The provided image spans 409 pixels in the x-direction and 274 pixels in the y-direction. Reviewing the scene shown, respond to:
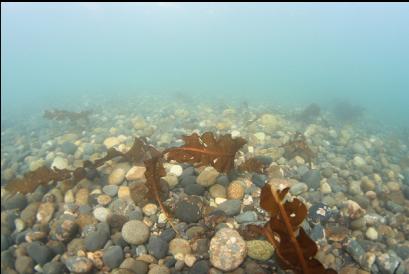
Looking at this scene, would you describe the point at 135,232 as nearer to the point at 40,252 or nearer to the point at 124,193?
the point at 124,193

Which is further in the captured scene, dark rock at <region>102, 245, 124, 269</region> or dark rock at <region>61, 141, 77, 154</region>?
dark rock at <region>61, 141, 77, 154</region>

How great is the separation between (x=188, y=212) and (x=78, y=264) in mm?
1275

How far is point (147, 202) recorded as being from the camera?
370 cm

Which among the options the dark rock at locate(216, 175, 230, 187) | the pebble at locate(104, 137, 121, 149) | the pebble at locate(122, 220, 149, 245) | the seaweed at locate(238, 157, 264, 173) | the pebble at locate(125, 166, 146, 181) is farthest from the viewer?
the pebble at locate(104, 137, 121, 149)

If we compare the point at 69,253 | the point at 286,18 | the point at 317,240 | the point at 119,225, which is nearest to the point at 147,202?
the point at 119,225

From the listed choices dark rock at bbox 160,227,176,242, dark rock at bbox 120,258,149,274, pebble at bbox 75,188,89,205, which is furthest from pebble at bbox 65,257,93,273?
pebble at bbox 75,188,89,205

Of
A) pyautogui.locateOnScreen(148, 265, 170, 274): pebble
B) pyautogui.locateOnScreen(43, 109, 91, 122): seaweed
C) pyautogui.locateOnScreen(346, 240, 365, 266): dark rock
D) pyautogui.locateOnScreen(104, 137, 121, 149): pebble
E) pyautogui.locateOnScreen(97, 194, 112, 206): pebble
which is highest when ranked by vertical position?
pyautogui.locateOnScreen(148, 265, 170, 274): pebble

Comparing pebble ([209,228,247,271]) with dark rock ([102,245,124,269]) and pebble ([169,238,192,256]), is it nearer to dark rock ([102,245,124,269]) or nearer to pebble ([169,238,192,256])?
pebble ([169,238,192,256])

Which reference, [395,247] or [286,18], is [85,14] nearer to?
[286,18]

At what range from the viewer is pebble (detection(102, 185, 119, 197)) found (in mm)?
3969

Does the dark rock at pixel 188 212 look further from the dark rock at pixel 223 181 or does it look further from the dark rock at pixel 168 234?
the dark rock at pixel 223 181

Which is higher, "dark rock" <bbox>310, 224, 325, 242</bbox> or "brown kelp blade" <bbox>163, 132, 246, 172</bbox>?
"brown kelp blade" <bbox>163, 132, 246, 172</bbox>

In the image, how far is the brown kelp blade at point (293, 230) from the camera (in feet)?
7.68

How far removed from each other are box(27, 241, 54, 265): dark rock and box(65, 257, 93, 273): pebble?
28cm
